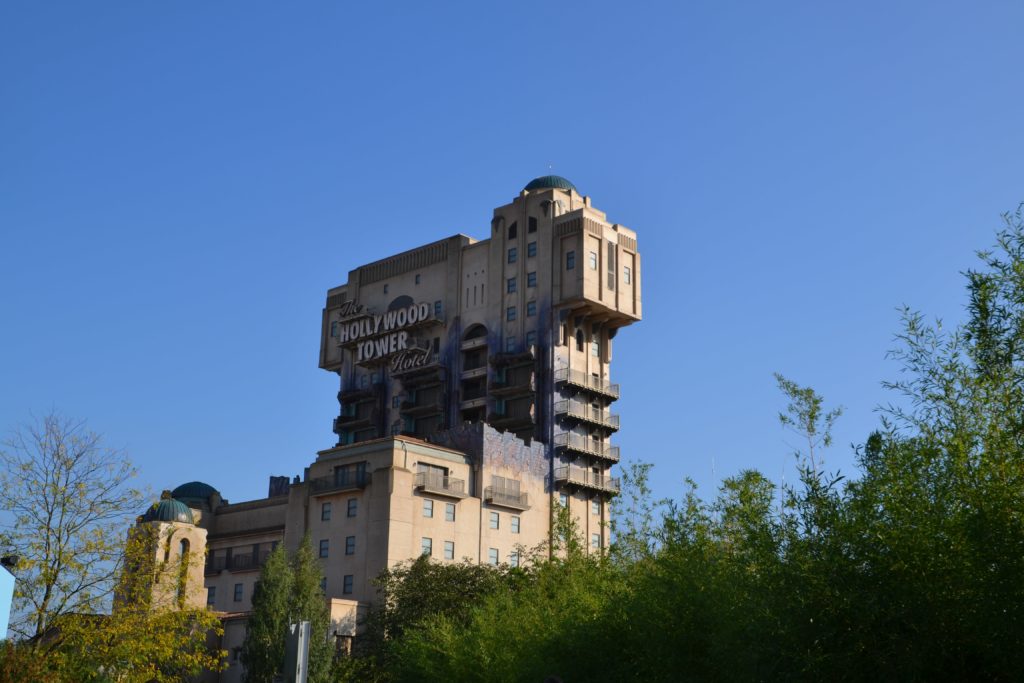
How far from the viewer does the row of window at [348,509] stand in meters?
89.9

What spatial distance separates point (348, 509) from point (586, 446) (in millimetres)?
23610

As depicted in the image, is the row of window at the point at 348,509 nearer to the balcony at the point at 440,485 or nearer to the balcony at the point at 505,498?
the balcony at the point at 440,485

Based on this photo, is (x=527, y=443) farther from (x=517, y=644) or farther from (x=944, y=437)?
(x=944, y=437)

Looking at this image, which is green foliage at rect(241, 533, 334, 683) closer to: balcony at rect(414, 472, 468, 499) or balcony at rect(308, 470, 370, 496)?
balcony at rect(308, 470, 370, 496)

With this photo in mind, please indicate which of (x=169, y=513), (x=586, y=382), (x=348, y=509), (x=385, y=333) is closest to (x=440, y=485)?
(x=348, y=509)

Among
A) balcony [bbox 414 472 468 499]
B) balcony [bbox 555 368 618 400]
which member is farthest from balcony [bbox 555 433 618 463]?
balcony [bbox 414 472 468 499]

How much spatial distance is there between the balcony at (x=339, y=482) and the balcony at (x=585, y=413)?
20.0 metres

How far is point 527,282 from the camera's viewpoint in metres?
107

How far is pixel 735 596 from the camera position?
34.4 meters

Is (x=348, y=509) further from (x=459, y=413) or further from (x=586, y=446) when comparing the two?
(x=586, y=446)

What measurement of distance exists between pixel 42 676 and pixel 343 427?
7749 centimetres

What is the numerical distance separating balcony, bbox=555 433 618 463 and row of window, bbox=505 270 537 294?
14245mm

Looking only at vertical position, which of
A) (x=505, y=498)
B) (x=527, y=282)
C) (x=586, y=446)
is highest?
(x=527, y=282)

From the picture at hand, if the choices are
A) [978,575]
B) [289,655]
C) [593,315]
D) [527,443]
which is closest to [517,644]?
[978,575]
